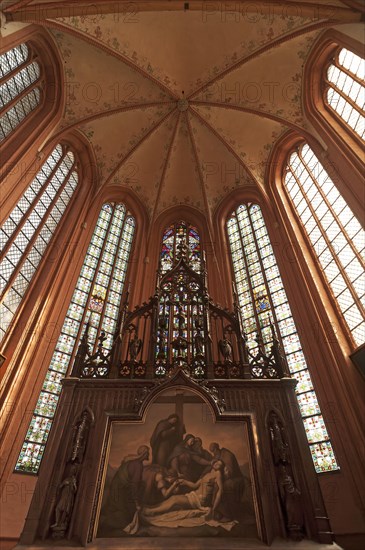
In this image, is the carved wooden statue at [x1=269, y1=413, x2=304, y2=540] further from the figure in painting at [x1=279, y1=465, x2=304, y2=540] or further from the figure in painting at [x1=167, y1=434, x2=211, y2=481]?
the figure in painting at [x1=167, y1=434, x2=211, y2=481]

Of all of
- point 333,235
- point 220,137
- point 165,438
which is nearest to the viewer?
point 165,438

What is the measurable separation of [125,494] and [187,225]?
13556 millimetres

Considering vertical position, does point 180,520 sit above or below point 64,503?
below

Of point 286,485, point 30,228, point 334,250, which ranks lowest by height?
point 286,485

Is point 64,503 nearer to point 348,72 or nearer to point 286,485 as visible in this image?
point 286,485

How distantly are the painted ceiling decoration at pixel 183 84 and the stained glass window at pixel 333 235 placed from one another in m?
1.98

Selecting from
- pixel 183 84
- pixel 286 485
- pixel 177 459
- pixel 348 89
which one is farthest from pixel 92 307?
pixel 348 89

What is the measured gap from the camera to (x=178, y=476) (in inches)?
210

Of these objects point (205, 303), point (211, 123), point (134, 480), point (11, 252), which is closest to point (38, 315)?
point (11, 252)

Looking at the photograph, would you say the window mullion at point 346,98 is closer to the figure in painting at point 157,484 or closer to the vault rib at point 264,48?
the vault rib at point 264,48

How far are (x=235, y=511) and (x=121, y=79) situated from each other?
14600 millimetres

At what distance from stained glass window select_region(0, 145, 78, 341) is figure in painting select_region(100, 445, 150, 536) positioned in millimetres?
5349

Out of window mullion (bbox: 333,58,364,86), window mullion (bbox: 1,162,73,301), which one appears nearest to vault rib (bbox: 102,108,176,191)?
window mullion (bbox: 1,162,73,301)

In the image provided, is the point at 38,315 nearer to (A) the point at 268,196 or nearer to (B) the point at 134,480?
(B) the point at 134,480
